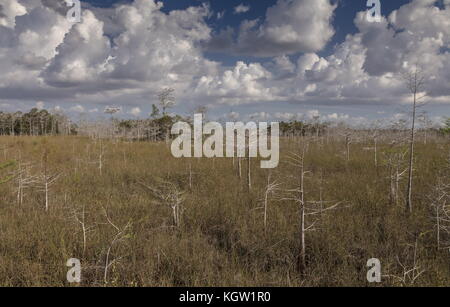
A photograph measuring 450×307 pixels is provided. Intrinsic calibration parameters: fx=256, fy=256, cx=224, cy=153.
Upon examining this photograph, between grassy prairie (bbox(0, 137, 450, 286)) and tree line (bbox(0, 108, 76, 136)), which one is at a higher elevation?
tree line (bbox(0, 108, 76, 136))

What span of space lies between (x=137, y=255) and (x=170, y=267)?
2.74 ft

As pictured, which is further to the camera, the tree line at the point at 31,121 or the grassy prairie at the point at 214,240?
the tree line at the point at 31,121

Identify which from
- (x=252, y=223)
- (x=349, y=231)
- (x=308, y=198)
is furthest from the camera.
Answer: (x=308, y=198)

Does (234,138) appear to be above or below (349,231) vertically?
above

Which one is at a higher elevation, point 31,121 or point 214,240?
point 31,121

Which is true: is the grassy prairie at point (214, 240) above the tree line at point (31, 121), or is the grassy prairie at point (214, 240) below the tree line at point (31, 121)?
below

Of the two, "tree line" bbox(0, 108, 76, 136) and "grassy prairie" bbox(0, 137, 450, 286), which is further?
"tree line" bbox(0, 108, 76, 136)

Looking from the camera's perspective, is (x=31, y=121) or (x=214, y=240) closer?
(x=214, y=240)

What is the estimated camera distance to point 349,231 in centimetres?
620
